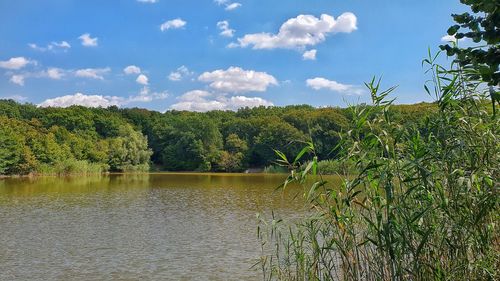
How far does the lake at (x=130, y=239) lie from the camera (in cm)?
781

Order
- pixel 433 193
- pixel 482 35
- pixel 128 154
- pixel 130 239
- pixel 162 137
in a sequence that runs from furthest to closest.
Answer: pixel 162 137, pixel 128 154, pixel 130 239, pixel 433 193, pixel 482 35

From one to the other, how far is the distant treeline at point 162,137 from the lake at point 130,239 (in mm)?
27725

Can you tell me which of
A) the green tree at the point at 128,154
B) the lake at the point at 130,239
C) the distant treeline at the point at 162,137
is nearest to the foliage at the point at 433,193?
the lake at the point at 130,239

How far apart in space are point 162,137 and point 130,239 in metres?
56.8

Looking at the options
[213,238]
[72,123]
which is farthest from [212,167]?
[213,238]

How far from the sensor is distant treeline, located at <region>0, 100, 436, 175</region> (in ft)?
157

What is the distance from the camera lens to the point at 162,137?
6650 centimetres

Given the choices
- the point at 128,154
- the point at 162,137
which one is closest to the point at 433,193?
the point at 128,154

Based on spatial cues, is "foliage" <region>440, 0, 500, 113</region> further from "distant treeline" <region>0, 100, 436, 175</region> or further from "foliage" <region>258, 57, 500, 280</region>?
"distant treeline" <region>0, 100, 436, 175</region>

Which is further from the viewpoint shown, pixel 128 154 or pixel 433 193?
pixel 128 154

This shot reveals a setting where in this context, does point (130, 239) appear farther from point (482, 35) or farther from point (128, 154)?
point (128, 154)

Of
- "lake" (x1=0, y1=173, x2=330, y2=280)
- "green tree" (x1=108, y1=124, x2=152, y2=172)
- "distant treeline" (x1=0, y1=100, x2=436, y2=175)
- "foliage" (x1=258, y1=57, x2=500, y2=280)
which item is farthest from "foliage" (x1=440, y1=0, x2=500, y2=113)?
"green tree" (x1=108, y1=124, x2=152, y2=172)

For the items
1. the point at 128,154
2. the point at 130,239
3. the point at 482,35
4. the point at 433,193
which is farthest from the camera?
the point at 128,154

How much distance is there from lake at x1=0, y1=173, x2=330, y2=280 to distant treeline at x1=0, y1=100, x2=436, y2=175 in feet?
91.0
